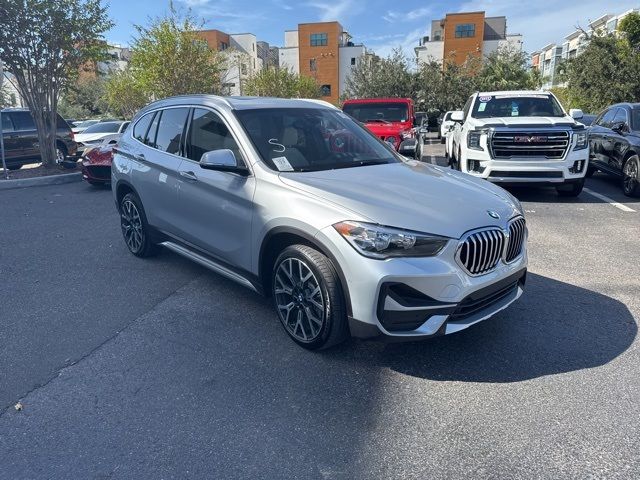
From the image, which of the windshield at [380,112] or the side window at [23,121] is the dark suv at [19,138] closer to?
the side window at [23,121]

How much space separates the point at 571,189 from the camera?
885 cm

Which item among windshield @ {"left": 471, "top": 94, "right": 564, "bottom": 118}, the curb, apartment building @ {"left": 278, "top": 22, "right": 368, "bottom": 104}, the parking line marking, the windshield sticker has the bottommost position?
the parking line marking

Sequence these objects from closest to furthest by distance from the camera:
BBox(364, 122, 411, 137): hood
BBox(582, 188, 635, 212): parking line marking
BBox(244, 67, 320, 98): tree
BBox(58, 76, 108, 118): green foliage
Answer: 1. BBox(582, 188, 635, 212): parking line marking
2. BBox(364, 122, 411, 137): hood
3. BBox(244, 67, 320, 98): tree
4. BBox(58, 76, 108, 118): green foliage

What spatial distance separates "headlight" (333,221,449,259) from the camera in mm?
2875

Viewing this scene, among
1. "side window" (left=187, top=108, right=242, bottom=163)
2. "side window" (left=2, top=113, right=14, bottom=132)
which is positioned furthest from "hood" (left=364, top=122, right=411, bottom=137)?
"side window" (left=2, top=113, right=14, bottom=132)

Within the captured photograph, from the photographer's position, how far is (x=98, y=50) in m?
12.8

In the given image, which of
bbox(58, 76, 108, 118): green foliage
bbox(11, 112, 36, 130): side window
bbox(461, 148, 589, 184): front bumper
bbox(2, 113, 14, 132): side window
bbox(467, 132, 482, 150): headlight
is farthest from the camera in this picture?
bbox(58, 76, 108, 118): green foliage

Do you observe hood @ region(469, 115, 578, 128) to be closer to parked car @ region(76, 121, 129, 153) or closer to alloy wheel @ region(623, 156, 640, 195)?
alloy wheel @ region(623, 156, 640, 195)

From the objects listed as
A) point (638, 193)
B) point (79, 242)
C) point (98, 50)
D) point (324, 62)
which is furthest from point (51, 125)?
point (324, 62)

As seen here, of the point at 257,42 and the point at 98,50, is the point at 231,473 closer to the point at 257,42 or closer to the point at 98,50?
the point at 98,50

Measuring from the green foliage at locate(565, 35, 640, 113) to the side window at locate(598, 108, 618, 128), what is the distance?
44.9ft

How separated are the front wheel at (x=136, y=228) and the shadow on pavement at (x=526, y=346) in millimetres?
3136

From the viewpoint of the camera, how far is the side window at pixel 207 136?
13.0 ft

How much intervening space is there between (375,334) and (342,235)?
0.64 m
